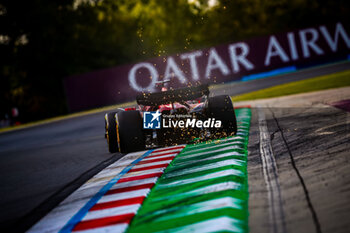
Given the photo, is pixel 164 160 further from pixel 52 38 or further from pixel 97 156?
pixel 52 38

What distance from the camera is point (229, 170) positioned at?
17.9ft

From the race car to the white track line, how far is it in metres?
0.91

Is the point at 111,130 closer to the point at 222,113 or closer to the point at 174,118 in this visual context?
the point at 174,118

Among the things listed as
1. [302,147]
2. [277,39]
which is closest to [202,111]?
[302,147]

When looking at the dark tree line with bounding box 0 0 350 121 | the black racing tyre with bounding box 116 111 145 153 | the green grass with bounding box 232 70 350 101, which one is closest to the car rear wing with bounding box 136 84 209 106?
the black racing tyre with bounding box 116 111 145 153

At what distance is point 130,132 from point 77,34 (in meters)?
41.0

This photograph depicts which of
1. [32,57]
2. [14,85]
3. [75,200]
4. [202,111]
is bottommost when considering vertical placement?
[75,200]

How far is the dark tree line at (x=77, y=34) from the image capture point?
127ft

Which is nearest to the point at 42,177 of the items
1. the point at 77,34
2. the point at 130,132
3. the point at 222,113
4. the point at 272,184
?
the point at 130,132

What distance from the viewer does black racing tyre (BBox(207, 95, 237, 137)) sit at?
7.35 meters

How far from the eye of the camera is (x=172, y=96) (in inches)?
277

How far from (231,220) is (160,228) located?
68 centimetres

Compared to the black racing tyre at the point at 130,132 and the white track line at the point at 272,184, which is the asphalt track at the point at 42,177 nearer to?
the white track line at the point at 272,184

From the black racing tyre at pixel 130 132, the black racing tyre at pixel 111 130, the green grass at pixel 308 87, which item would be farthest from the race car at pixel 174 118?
the green grass at pixel 308 87
